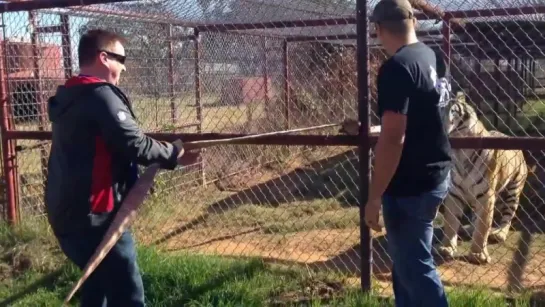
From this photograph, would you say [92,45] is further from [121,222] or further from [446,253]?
[446,253]

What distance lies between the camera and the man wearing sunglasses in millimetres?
3395

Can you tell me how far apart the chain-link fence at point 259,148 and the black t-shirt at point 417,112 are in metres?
0.94

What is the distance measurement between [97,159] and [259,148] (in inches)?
293

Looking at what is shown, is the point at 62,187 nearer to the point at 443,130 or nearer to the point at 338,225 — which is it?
the point at 443,130

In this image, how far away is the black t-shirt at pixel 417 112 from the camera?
126 inches

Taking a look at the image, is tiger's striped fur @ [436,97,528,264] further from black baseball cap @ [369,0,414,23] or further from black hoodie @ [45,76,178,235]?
black hoodie @ [45,76,178,235]

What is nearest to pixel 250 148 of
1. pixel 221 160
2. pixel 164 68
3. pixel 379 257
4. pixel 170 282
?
pixel 221 160

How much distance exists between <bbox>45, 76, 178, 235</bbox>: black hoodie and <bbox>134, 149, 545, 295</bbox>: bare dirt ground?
6.90 feet

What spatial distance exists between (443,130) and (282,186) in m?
6.25

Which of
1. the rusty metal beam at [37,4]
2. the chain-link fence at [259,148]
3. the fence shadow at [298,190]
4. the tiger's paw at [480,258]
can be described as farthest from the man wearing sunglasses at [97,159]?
the fence shadow at [298,190]

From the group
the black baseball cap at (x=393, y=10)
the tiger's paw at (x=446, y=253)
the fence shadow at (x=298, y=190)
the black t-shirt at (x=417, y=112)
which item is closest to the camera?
the black t-shirt at (x=417, y=112)

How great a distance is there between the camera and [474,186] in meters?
6.56

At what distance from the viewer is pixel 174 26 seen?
8.84 m

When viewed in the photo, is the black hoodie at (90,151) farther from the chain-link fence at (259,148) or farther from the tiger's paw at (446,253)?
the tiger's paw at (446,253)
